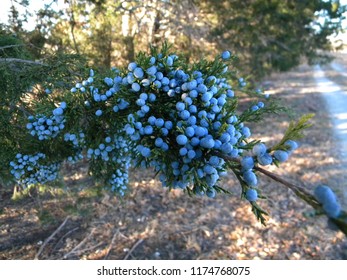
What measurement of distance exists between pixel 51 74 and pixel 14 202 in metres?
3.47

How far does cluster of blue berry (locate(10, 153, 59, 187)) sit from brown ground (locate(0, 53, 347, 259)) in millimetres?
1789

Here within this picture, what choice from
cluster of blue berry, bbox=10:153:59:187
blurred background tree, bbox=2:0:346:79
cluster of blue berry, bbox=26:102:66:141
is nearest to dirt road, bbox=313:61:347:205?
blurred background tree, bbox=2:0:346:79

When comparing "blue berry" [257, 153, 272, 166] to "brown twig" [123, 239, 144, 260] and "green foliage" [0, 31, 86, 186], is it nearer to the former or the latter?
"green foliage" [0, 31, 86, 186]

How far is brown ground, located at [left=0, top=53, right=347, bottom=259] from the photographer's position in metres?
4.97

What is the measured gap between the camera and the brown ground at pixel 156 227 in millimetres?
4973

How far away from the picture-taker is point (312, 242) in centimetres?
539

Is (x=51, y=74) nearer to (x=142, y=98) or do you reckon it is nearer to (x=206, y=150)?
(x=142, y=98)

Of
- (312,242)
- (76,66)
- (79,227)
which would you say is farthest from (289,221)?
(76,66)

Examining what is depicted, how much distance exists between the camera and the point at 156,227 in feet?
18.5

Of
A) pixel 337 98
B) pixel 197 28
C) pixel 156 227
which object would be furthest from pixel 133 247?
pixel 337 98

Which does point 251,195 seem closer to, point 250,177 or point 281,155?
point 250,177

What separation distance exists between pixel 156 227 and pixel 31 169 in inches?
135

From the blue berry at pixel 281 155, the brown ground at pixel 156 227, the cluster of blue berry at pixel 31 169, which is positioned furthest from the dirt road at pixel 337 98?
the blue berry at pixel 281 155
